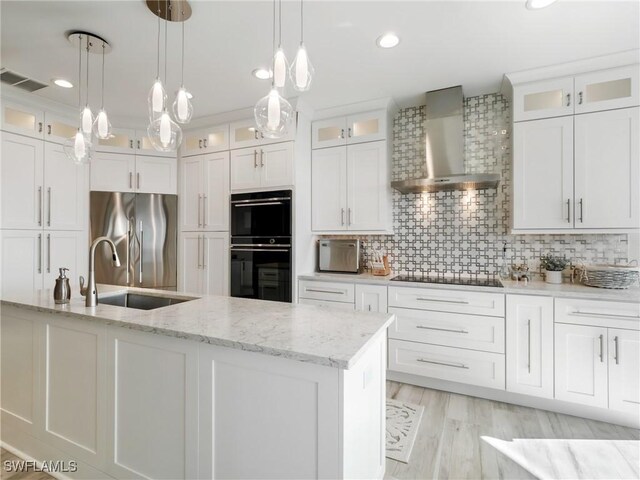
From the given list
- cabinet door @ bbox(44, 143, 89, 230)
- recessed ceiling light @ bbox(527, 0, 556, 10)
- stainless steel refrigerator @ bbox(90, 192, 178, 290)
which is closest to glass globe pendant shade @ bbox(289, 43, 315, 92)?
recessed ceiling light @ bbox(527, 0, 556, 10)

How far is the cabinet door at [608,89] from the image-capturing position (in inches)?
90.7

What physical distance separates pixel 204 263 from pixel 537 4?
3494 mm

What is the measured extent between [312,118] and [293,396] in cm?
Answer: 295

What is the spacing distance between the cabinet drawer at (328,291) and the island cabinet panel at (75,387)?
1.86 metres

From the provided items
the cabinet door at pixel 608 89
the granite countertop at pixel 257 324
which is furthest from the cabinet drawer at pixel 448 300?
the cabinet door at pixel 608 89

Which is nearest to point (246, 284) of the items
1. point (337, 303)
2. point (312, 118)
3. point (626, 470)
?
point (337, 303)

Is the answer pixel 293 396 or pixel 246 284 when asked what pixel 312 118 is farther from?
pixel 293 396

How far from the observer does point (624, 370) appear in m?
2.12

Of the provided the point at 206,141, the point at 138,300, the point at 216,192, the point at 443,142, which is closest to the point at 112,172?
the point at 206,141

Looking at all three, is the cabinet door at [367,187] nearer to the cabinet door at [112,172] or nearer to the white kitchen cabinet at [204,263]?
the white kitchen cabinet at [204,263]

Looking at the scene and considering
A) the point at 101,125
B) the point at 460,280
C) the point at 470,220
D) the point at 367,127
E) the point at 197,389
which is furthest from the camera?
the point at 367,127

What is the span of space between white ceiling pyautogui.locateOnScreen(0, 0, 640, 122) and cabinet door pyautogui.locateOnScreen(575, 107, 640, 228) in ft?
1.64

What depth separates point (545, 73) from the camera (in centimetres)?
250

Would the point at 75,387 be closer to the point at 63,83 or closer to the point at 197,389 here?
the point at 197,389
